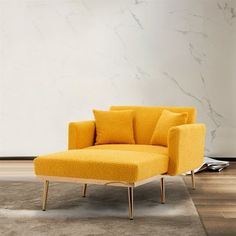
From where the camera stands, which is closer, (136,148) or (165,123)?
(136,148)

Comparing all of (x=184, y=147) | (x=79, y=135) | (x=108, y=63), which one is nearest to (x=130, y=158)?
(x=184, y=147)

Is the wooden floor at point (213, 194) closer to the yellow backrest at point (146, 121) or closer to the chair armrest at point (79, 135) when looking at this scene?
the yellow backrest at point (146, 121)

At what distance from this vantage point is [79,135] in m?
4.42

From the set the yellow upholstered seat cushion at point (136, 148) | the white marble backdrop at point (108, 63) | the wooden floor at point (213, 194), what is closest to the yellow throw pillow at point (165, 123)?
the yellow upholstered seat cushion at point (136, 148)

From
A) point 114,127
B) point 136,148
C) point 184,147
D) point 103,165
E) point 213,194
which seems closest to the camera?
point 103,165

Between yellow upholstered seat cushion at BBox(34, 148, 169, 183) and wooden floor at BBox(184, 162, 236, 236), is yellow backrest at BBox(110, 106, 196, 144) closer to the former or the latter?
wooden floor at BBox(184, 162, 236, 236)

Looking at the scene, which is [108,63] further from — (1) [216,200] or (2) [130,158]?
(2) [130,158]

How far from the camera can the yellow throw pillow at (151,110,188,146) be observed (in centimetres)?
445

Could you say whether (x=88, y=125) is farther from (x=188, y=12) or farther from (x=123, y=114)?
(x=188, y=12)

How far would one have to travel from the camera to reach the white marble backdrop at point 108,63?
6.47 meters

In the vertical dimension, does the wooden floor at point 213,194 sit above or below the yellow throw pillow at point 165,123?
below

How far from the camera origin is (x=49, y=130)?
21.8 ft

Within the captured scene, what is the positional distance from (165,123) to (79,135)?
678 millimetres

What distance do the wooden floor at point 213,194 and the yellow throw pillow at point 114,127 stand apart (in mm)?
688
